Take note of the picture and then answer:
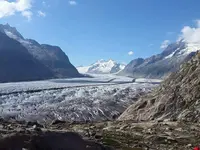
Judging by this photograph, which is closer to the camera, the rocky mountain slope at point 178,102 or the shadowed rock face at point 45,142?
the shadowed rock face at point 45,142

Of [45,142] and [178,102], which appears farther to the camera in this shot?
[178,102]

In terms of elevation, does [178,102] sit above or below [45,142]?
below

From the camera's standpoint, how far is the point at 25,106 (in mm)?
199500

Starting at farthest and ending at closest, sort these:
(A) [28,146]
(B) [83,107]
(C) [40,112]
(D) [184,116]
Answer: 1. (B) [83,107]
2. (C) [40,112]
3. (D) [184,116]
4. (A) [28,146]

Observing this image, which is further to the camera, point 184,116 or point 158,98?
point 158,98

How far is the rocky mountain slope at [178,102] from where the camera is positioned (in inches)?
4054

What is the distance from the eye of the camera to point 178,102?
364ft

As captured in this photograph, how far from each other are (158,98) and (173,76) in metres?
24.1

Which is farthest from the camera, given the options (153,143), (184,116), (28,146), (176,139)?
(184,116)

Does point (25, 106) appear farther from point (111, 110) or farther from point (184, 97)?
point (184, 97)

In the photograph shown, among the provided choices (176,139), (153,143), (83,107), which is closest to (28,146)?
(153,143)

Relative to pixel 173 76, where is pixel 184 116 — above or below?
below

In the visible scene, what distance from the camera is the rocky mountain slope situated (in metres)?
103

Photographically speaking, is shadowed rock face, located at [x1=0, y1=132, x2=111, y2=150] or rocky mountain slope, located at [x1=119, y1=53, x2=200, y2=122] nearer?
shadowed rock face, located at [x1=0, y1=132, x2=111, y2=150]
